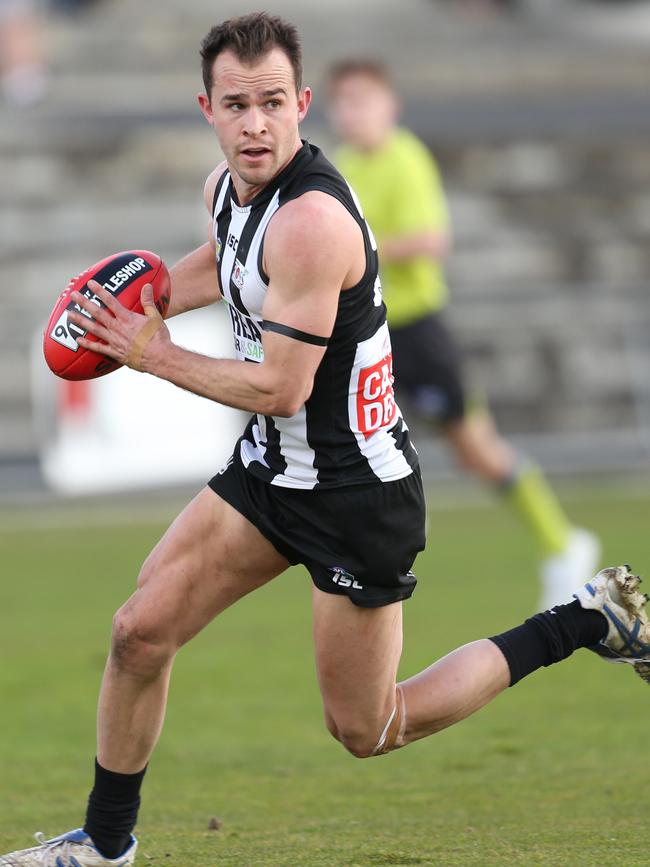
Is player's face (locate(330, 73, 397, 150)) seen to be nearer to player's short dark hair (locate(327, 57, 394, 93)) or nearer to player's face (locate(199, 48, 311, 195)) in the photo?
player's short dark hair (locate(327, 57, 394, 93))

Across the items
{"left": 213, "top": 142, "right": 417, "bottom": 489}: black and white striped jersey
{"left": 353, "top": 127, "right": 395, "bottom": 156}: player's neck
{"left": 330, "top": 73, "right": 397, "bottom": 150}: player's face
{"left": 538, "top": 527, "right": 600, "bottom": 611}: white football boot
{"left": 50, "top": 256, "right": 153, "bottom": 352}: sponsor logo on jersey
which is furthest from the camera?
{"left": 353, "top": 127, "right": 395, "bottom": 156}: player's neck

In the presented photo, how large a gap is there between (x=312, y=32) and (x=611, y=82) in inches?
167

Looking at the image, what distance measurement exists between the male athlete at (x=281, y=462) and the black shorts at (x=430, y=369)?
5.02 m

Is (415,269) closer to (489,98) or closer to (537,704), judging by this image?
(537,704)

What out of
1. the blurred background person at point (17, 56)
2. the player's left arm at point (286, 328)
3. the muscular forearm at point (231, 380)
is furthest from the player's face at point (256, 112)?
the blurred background person at point (17, 56)

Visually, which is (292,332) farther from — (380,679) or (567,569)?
(567,569)

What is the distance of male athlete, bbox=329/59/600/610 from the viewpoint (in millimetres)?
10000

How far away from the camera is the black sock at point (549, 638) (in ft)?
17.8

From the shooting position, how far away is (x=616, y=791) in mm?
5980

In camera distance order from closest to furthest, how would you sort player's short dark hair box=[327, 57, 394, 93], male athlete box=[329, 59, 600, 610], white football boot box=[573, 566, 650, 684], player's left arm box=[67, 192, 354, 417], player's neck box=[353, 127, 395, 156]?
player's left arm box=[67, 192, 354, 417] → white football boot box=[573, 566, 650, 684] → male athlete box=[329, 59, 600, 610] → player's short dark hair box=[327, 57, 394, 93] → player's neck box=[353, 127, 395, 156]

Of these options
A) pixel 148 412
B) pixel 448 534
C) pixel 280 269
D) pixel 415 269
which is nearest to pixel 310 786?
pixel 280 269

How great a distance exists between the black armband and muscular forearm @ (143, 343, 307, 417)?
0.36 ft

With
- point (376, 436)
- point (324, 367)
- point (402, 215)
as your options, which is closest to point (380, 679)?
point (376, 436)

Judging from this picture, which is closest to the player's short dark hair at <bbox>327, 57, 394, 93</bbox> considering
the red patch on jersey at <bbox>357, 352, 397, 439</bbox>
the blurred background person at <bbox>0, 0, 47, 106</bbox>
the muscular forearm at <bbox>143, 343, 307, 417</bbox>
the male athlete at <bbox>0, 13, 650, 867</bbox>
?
the male athlete at <bbox>0, 13, 650, 867</bbox>
